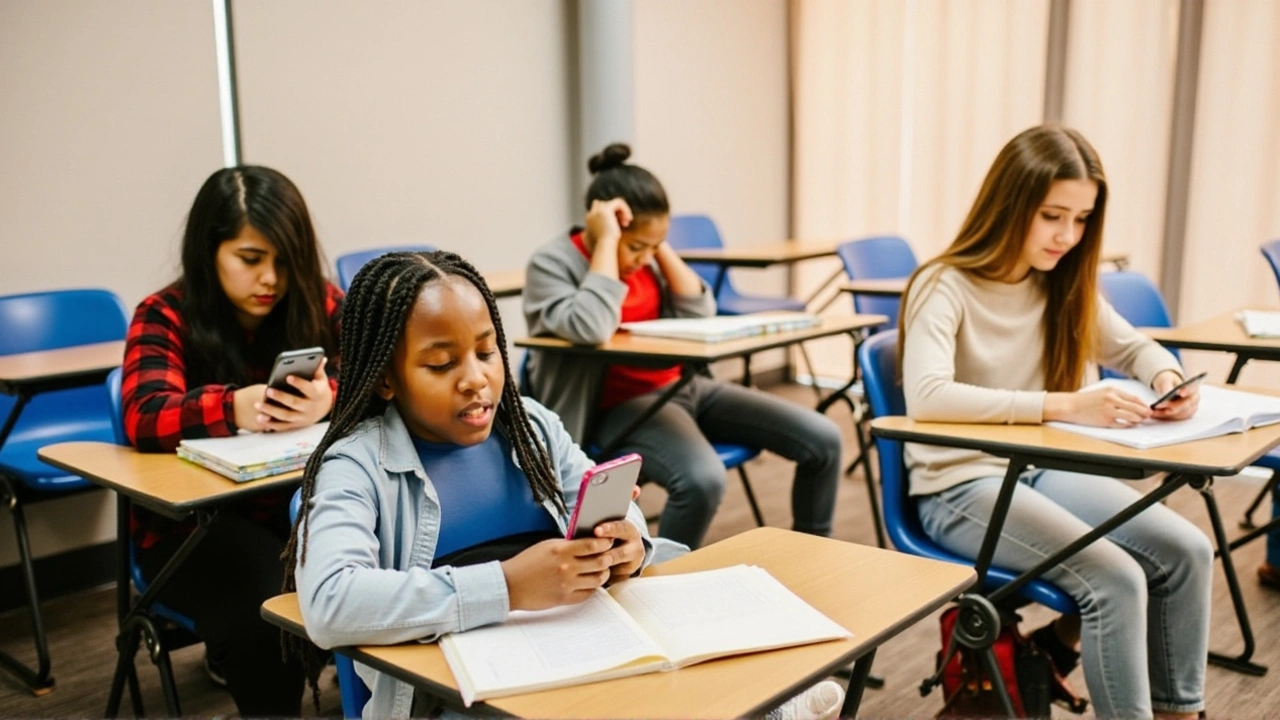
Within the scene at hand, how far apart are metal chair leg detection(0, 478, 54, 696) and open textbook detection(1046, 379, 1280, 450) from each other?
2.25m

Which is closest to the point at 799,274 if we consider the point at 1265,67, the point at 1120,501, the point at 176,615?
the point at 1265,67

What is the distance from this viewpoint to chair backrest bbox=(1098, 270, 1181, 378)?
2.97 metres

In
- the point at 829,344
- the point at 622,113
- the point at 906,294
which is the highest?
the point at 622,113

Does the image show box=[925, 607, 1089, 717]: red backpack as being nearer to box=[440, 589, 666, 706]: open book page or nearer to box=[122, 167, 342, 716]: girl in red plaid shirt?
box=[440, 589, 666, 706]: open book page

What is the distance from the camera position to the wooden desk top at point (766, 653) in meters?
0.98

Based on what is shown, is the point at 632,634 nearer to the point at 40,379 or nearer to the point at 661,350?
the point at 661,350

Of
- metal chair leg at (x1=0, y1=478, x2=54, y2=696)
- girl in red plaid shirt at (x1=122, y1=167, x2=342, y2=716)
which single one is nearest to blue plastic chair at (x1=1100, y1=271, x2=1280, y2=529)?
girl in red plaid shirt at (x1=122, y1=167, x2=342, y2=716)

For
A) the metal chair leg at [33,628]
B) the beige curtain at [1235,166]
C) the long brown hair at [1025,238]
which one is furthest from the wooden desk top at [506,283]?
the beige curtain at [1235,166]

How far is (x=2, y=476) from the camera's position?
2.64m

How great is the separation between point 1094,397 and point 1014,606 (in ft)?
1.30

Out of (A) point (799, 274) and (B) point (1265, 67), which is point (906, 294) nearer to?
(B) point (1265, 67)

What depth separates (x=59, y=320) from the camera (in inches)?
115

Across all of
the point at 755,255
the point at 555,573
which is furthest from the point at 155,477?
the point at 755,255

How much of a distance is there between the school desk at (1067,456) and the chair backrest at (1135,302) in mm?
1091
